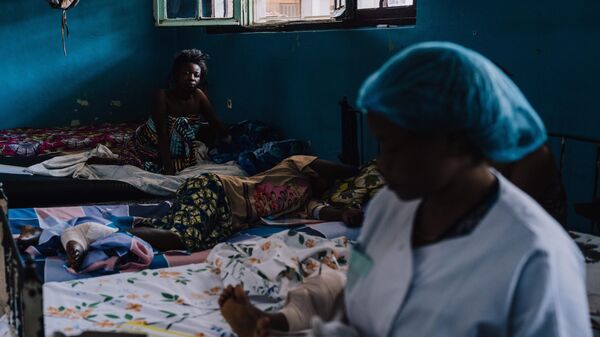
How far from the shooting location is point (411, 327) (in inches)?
45.9

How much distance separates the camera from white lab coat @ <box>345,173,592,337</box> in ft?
3.47

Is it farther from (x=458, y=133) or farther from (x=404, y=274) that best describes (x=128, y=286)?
(x=458, y=133)

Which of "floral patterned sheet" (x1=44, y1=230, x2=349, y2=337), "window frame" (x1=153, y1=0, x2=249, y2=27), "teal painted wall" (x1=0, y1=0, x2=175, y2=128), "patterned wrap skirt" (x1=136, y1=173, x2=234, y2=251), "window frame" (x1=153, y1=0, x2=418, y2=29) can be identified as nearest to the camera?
"floral patterned sheet" (x1=44, y1=230, x2=349, y2=337)

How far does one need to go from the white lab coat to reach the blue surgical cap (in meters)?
0.11

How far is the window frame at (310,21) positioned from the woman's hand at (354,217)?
1.13 meters

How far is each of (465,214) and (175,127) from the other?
3742 millimetres

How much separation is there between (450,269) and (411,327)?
0.12 metres

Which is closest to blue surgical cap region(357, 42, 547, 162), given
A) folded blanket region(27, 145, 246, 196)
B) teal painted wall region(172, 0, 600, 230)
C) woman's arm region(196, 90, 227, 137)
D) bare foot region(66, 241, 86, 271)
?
teal painted wall region(172, 0, 600, 230)

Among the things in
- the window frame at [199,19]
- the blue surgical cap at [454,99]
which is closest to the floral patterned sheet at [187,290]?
the blue surgical cap at [454,99]

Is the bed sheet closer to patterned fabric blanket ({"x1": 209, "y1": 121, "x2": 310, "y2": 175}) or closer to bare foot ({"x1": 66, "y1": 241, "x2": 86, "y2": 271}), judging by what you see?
bare foot ({"x1": 66, "y1": 241, "x2": 86, "y2": 271})

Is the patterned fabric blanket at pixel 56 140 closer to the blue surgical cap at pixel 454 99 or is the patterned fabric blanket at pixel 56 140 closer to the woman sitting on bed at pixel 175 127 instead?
the woman sitting on bed at pixel 175 127

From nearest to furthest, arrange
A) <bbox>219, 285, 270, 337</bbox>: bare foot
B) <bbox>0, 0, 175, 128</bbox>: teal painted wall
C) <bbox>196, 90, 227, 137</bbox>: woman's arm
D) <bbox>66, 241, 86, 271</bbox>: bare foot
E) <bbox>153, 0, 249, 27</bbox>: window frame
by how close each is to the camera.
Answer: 1. <bbox>219, 285, 270, 337</bbox>: bare foot
2. <bbox>66, 241, 86, 271</bbox>: bare foot
3. <bbox>153, 0, 249, 27</bbox>: window frame
4. <bbox>196, 90, 227, 137</bbox>: woman's arm
5. <bbox>0, 0, 175, 128</bbox>: teal painted wall

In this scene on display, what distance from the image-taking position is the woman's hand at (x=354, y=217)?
312 cm

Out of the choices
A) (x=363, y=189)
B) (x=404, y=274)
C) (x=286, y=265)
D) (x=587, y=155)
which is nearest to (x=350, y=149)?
(x=363, y=189)
